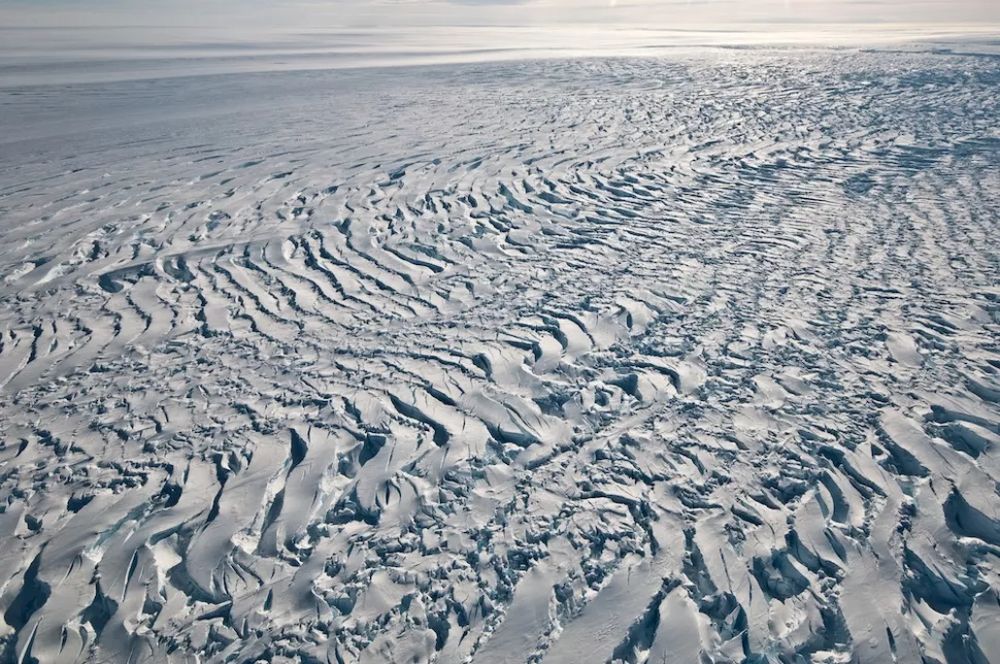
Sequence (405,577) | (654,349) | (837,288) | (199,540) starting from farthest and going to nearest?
(837,288)
(654,349)
(199,540)
(405,577)

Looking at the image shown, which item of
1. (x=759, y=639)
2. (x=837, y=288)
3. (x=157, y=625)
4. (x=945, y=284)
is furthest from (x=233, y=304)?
(x=945, y=284)

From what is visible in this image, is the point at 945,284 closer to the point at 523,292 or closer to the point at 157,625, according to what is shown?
the point at 523,292

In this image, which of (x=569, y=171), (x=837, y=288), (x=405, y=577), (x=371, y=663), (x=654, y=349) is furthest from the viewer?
(x=569, y=171)

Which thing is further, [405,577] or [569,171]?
[569,171]

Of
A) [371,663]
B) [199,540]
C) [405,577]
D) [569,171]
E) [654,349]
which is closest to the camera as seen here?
[371,663]

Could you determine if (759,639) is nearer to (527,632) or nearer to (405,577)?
(527,632)

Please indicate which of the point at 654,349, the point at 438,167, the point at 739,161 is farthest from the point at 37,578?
the point at 739,161
